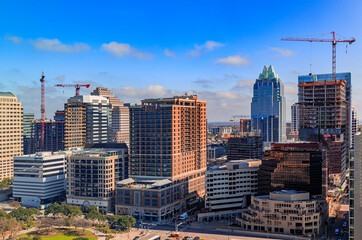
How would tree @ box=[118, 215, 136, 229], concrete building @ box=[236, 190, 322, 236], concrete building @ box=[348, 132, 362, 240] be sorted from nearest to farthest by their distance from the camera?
concrete building @ box=[348, 132, 362, 240] → concrete building @ box=[236, 190, 322, 236] → tree @ box=[118, 215, 136, 229]

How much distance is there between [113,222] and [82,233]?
1529 centimetres

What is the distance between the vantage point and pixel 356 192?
134m

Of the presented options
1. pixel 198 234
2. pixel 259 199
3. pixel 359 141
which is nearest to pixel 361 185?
pixel 359 141

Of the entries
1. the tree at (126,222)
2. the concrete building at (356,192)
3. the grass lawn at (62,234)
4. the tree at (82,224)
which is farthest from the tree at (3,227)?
the concrete building at (356,192)

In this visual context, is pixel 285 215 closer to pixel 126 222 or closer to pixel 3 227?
pixel 126 222

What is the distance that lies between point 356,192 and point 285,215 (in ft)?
157

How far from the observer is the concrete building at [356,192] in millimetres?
132250

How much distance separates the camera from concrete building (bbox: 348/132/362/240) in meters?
132

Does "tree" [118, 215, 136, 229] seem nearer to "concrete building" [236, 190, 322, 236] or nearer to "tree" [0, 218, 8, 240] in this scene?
"tree" [0, 218, 8, 240]

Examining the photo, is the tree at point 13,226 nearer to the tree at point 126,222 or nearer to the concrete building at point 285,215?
the tree at point 126,222

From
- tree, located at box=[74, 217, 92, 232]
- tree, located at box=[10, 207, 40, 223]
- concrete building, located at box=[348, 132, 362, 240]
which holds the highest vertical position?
concrete building, located at box=[348, 132, 362, 240]

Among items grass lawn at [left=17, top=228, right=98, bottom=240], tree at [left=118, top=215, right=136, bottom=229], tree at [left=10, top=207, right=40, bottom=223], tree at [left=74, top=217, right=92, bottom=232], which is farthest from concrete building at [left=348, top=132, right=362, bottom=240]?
tree at [left=10, top=207, right=40, bottom=223]

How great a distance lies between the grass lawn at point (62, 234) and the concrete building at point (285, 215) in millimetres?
72934

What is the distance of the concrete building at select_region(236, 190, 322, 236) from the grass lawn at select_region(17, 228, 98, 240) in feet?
239
